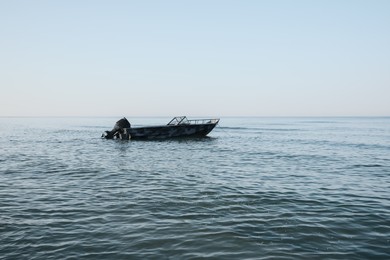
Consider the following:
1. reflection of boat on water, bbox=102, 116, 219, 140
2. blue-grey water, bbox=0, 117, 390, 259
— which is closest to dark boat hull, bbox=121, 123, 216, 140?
reflection of boat on water, bbox=102, 116, 219, 140

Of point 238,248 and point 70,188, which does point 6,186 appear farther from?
point 238,248

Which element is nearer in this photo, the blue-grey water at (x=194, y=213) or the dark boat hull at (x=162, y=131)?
the blue-grey water at (x=194, y=213)

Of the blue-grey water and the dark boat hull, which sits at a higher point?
the dark boat hull

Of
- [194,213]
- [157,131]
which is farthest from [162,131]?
[194,213]

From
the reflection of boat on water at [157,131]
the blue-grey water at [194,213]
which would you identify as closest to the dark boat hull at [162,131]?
the reflection of boat on water at [157,131]

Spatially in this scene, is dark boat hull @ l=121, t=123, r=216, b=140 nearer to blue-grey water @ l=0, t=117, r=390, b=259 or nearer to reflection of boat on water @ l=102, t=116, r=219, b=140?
reflection of boat on water @ l=102, t=116, r=219, b=140

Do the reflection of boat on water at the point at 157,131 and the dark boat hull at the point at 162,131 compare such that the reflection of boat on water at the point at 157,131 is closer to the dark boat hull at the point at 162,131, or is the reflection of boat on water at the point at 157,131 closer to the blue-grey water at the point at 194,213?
the dark boat hull at the point at 162,131

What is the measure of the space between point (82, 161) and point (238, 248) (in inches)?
751

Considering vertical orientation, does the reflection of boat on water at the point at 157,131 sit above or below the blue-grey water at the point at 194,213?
above

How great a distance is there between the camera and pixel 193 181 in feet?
55.7

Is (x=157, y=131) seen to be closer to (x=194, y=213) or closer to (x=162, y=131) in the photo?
(x=162, y=131)

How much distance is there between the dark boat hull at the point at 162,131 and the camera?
143ft

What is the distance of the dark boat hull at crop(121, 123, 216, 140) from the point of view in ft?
143

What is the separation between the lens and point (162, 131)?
44.3m
